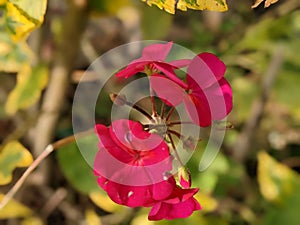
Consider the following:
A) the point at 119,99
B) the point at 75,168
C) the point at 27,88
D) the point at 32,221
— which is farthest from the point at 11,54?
the point at 119,99

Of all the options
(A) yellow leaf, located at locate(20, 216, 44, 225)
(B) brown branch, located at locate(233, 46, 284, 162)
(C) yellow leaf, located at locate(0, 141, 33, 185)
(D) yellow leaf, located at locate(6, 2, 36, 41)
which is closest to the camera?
(D) yellow leaf, located at locate(6, 2, 36, 41)

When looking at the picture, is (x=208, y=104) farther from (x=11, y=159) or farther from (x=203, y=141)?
(x=203, y=141)

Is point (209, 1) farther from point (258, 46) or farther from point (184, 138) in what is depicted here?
point (258, 46)

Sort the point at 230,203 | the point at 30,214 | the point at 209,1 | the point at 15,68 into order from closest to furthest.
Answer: the point at 209,1
the point at 15,68
the point at 30,214
the point at 230,203

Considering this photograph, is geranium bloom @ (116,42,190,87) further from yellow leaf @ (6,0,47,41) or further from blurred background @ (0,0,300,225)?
blurred background @ (0,0,300,225)

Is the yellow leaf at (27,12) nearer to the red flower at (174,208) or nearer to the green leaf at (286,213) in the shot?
the red flower at (174,208)

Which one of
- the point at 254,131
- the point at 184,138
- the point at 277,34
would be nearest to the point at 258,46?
the point at 277,34

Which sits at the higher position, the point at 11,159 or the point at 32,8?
the point at 32,8

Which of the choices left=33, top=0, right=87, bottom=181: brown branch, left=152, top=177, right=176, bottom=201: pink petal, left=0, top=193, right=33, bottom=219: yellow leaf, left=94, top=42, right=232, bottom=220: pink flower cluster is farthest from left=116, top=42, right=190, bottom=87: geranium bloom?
left=0, top=193, right=33, bottom=219: yellow leaf
